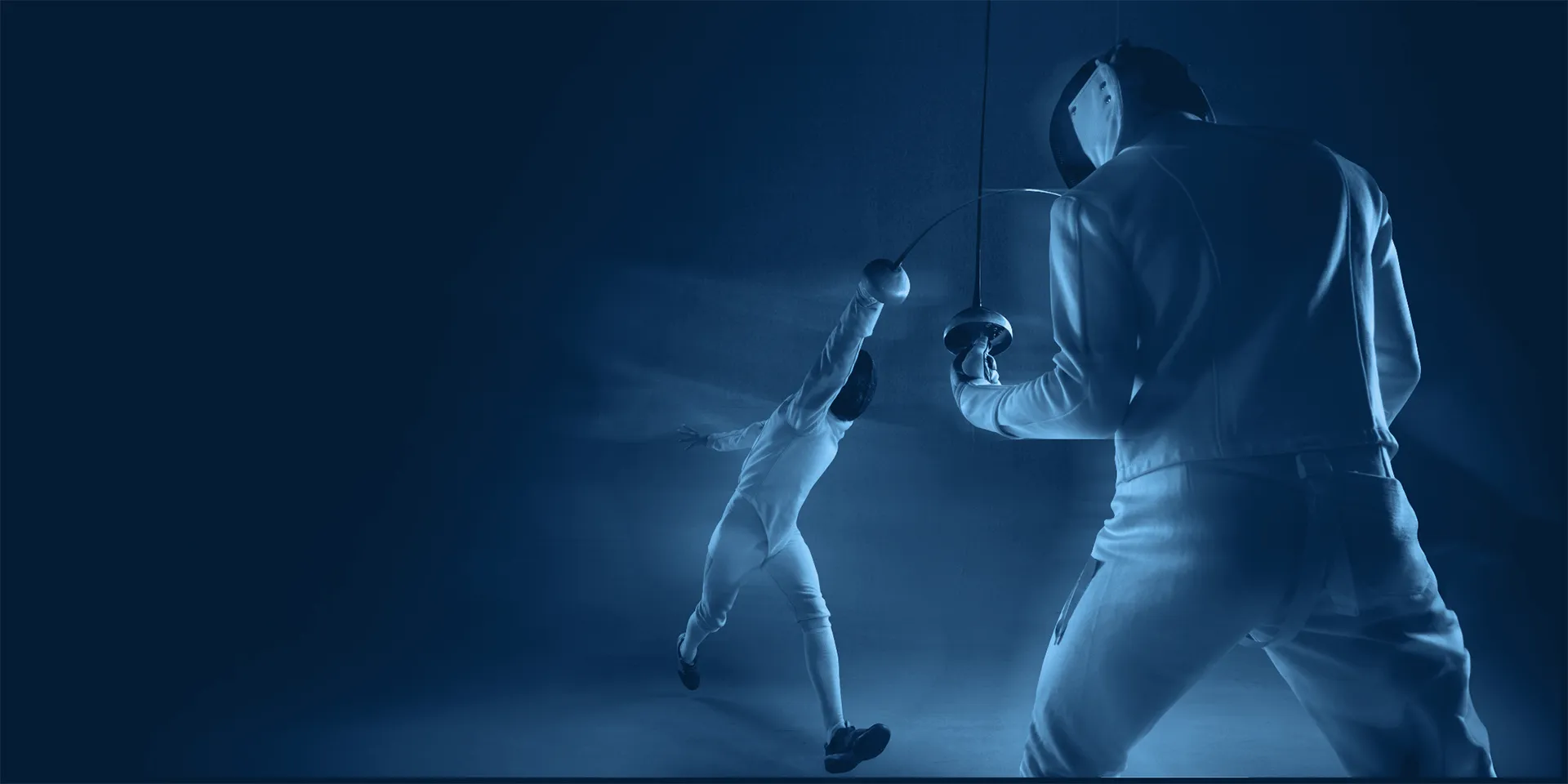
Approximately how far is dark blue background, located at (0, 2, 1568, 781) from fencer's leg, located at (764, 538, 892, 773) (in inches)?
14.3

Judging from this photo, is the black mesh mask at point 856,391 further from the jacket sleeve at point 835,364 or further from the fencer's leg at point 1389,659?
the fencer's leg at point 1389,659

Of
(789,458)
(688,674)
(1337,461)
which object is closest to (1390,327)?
(1337,461)

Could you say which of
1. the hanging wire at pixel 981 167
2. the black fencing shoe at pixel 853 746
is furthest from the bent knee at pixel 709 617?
the hanging wire at pixel 981 167

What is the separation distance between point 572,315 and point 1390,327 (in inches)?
92.8

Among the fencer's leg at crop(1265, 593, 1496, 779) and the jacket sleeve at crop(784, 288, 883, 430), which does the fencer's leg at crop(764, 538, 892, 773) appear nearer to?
the jacket sleeve at crop(784, 288, 883, 430)

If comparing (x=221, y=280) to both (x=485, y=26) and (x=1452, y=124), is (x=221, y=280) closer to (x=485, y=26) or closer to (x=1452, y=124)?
(x=485, y=26)

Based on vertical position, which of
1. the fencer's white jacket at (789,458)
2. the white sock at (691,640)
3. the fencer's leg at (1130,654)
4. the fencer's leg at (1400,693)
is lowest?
the fencer's leg at (1400,693)

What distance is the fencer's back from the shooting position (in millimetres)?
1186

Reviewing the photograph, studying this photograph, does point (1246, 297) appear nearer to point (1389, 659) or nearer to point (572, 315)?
point (1389, 659)

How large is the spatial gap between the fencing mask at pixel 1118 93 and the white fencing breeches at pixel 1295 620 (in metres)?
0.59

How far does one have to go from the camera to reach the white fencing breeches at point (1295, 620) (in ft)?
3.68

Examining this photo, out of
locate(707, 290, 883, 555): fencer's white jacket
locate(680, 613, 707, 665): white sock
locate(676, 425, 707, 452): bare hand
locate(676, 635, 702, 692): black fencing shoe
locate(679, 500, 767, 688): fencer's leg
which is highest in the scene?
locate(676, 425, 707, 452): bare hand

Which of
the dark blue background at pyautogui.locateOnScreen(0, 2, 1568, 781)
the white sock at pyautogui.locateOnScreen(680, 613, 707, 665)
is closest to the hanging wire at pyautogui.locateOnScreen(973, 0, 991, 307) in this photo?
the dark blue background at pyautogui.locateOnScreen(0, 2, 1568, 781)

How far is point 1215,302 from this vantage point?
3.99 feet
